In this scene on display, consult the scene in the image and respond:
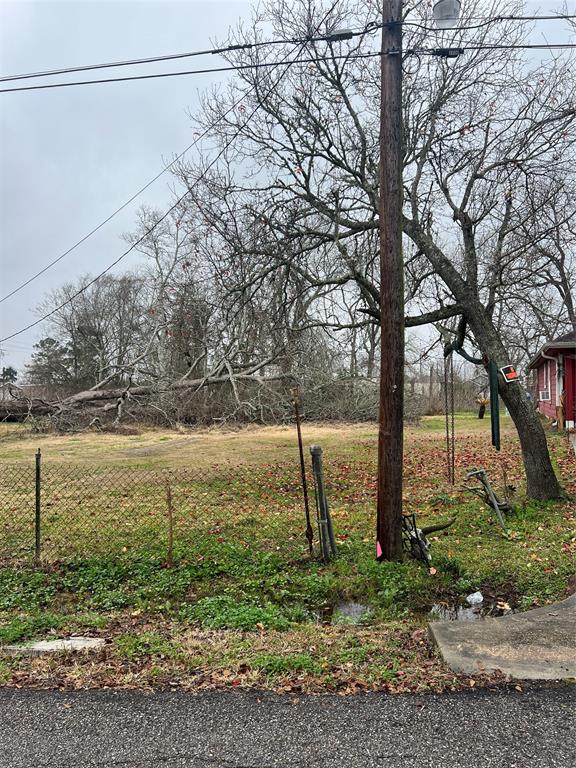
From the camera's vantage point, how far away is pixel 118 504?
8195 millimetres

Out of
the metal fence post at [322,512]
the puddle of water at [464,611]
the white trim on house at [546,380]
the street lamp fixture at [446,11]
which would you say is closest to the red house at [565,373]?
the white trim on house at [546,380]

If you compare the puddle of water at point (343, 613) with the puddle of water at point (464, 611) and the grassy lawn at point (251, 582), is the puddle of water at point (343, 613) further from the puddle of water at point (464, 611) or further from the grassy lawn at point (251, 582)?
the puddle of water at point (464, 611)

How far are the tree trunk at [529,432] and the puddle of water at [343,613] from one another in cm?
410

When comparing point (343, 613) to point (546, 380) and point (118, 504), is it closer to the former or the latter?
point (118, 504)

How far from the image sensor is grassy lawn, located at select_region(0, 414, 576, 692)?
3240mm

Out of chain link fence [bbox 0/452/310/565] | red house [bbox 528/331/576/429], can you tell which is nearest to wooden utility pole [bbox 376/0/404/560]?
chain link fence [bbox 0/452/310/565]

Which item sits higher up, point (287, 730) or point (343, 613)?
point (287, 730)

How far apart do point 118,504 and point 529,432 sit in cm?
603

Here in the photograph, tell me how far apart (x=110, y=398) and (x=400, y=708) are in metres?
20.8

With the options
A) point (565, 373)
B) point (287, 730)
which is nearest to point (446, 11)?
point (287, 730)

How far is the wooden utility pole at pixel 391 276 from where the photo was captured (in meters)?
4.96

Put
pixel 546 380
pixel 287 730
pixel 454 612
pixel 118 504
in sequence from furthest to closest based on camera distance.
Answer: pixel 546 380 → pixel 118 504 → pixel 454 612 → pixel 287 730

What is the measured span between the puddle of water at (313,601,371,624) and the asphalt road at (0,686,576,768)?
135 cm

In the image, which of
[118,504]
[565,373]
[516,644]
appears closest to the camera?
[516,644]
